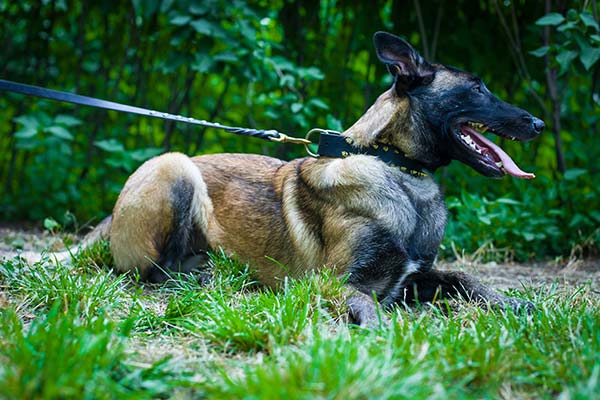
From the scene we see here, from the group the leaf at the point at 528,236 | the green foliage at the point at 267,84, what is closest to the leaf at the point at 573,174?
the green foliage at the point at 267,84

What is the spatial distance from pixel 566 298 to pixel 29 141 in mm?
4840

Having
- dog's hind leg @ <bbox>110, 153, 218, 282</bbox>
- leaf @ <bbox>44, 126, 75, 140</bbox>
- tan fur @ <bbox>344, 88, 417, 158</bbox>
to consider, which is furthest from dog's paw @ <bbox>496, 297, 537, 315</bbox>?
leaf @ <bbox>44, 126, 75, 140</bbox>

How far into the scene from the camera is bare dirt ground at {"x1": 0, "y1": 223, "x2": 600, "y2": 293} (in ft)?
12.9

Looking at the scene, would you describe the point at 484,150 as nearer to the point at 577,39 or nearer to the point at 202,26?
the point at 577,39

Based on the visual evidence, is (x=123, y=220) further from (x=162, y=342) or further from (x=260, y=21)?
(x=260, y=21)

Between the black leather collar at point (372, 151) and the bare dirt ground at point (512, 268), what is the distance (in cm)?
113

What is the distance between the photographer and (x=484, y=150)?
10.2 feet

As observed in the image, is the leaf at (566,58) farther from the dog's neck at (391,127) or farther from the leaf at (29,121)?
the leaf at (29,121)

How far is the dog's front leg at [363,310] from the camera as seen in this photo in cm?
260

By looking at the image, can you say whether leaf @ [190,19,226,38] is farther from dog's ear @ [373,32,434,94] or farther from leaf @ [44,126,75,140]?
dog's ear @ [373,32,434,94]

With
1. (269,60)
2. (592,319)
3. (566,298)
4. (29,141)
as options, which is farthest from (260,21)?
(592,319)

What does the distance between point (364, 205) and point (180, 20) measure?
2.72 meters

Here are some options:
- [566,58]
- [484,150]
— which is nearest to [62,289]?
[484,150]

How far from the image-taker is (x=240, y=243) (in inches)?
137
